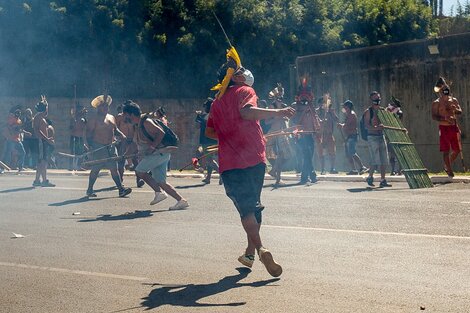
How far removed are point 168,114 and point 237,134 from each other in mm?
25125

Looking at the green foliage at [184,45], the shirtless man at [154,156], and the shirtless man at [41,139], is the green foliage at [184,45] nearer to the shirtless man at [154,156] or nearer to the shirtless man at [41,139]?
the shirtless man at [41,139]

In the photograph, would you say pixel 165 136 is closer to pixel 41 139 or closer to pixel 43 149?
pixel 41 139

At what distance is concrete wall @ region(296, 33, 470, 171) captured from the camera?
74.8ft

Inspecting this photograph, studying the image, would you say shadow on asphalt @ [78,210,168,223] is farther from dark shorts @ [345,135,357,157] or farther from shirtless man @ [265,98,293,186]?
dark shorts @ [345,135,357,157]

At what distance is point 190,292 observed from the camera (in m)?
7.33

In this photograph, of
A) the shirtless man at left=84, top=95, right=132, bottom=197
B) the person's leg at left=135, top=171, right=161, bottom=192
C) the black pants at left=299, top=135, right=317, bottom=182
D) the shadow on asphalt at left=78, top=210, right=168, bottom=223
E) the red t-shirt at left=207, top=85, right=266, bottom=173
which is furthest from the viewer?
the black pants at left=299, top=135, right=317, bottom=182

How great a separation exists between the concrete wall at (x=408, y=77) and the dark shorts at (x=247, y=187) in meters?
15.5

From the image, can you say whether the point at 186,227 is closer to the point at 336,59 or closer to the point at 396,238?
the point at 396,238

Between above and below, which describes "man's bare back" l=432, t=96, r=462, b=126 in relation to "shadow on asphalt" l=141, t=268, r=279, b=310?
above

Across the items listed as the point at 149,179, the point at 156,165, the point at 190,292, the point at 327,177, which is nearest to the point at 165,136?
the point at 156,165

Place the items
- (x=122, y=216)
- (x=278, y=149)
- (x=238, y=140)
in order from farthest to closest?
(x=278, y=149) → (x=122, y=216) → (x=238, y=140)

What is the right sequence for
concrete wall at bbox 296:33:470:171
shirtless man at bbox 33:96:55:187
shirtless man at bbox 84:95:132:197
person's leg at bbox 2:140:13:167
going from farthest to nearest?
1. person's leg at bbox 2:140:13:167
2. concrete wall at bbox 296:33:470:171
3. shirtless man at bbox 33:96:55:187
4. shirtless man at bbox 84:95:132:197

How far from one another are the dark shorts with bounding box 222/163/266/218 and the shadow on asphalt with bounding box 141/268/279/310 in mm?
615

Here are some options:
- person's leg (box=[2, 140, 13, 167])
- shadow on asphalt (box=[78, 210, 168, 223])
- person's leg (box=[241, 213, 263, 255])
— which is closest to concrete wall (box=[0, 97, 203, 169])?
person's leg (box=[2, 140, 13, 167])
